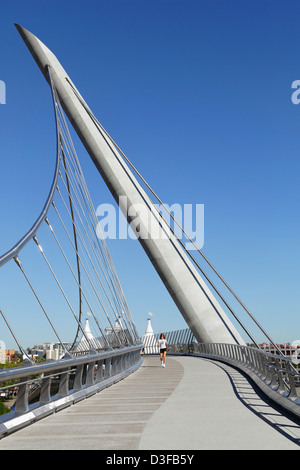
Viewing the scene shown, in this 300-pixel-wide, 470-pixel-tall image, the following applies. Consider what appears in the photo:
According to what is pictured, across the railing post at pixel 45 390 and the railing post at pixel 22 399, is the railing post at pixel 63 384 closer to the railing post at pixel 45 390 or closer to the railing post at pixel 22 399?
the railing post at pixel 45 390

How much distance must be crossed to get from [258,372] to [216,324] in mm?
12632

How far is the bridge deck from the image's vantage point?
584 centimetres

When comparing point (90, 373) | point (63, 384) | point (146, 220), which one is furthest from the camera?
point (146, 220)

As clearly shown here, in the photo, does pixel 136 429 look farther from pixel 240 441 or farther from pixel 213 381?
pixel 213 381

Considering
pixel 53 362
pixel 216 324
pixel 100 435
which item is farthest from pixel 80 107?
pixel 100 435

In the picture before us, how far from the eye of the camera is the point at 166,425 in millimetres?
7082

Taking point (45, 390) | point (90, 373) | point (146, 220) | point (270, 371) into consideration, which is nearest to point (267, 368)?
point (270, 371)

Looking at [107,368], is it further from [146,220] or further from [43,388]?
[146,220]

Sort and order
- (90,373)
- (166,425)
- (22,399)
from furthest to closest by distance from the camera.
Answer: (90,373), (22,399), (166,425)

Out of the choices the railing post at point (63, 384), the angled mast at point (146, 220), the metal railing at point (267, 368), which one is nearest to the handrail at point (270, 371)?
the metal railing at point (267, 368)

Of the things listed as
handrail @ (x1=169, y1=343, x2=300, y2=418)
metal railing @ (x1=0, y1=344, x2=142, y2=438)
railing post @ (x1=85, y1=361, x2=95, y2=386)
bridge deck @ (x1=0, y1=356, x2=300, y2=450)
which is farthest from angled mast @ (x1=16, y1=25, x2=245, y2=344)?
bridge deck @ (x1=0, y1=356, x2=300, y2=450)

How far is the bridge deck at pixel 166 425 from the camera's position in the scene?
19.2 ft

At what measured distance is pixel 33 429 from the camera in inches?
272

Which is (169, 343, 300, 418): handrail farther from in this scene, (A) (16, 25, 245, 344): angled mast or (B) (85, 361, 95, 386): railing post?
(B) (85, 361, 95, 386): railing post
